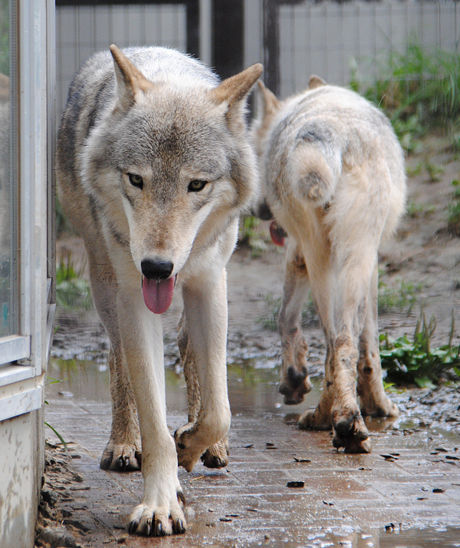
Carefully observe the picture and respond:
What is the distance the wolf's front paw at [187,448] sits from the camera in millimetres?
3590

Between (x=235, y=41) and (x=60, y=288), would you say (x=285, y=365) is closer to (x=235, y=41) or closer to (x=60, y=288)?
(x=60, y=288)

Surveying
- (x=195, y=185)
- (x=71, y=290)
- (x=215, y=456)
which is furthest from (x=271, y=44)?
(x=195, y=185)

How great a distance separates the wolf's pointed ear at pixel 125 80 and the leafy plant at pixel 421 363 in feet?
10.9

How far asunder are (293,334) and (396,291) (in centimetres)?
266

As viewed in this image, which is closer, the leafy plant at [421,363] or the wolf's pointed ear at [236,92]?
the wolf's pointed ear at [236,92]

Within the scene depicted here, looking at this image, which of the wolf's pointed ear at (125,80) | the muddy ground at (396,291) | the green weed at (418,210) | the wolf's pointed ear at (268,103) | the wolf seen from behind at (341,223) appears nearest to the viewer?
the wolf's pointed ear at (125,80)

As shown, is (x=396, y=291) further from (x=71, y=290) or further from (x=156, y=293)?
(x=156, y=293)

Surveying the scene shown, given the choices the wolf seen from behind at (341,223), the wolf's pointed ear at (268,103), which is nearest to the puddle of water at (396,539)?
the wolf seen from behind at (341,223)

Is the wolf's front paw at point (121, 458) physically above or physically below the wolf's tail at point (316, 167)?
below

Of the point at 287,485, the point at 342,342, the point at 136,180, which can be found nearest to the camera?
the point at 136,180

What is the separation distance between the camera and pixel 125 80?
3412 mm

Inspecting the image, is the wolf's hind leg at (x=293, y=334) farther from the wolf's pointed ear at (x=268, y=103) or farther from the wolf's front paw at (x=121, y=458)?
the wolf's front paw at (x=121, y=458)

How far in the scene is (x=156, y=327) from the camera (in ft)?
11.6

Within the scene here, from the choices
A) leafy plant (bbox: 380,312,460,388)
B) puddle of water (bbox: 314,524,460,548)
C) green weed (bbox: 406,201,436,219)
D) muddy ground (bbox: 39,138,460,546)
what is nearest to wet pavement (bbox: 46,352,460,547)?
puddle of water (bbox: 314,524,460,548)
